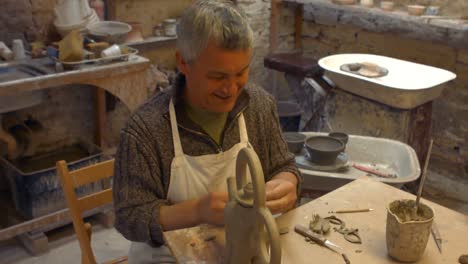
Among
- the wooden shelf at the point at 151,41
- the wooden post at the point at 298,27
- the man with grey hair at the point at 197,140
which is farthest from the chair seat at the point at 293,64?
the man with grey hair at the point at 197,140

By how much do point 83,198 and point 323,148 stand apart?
4.03 feet

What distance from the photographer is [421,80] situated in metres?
3.28

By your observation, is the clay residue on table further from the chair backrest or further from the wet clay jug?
the chair backrest

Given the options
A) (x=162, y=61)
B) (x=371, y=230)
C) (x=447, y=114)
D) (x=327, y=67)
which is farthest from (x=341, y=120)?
(x=371, y=230)

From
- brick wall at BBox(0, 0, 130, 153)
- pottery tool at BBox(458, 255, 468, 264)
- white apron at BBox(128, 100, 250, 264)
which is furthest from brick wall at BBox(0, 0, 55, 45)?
pottery tool at BBox(458, 255, 468, 264)

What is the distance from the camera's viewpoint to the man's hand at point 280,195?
164cm

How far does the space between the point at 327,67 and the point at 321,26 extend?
1.59 metres

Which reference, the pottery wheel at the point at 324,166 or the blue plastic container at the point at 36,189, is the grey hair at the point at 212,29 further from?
the blue plastic container at the point at 36,189

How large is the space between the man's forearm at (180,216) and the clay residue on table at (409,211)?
564 mm

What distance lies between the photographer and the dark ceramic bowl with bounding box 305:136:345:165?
2709 mm

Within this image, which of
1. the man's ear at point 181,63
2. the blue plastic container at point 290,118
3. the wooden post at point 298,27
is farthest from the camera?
the wooden post at point 298,27

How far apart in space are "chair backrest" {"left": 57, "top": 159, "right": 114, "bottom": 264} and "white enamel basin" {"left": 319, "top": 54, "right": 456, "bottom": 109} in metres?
1.58

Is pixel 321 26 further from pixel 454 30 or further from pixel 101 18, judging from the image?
pixel 101 18

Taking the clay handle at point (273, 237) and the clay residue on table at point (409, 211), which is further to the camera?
the clay residue on table at point (409, 211)
